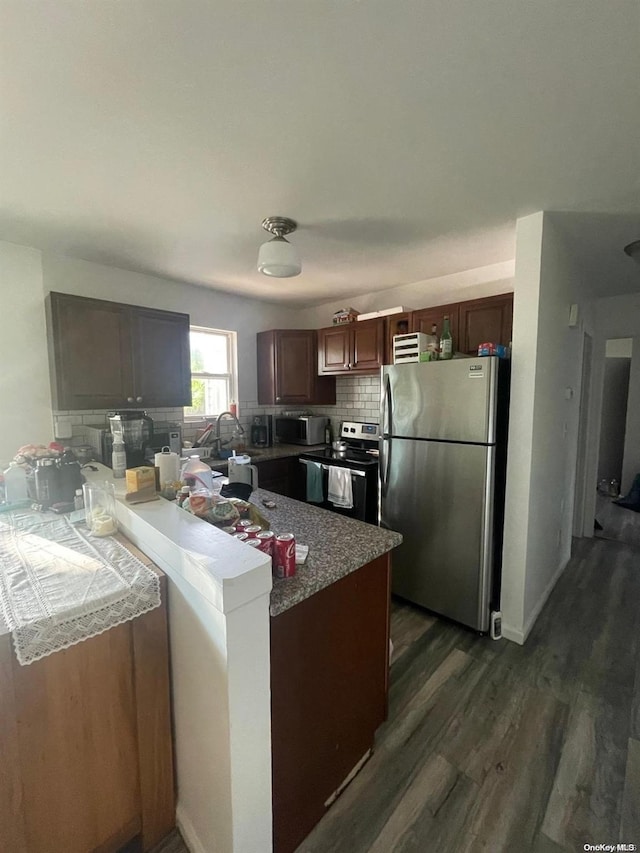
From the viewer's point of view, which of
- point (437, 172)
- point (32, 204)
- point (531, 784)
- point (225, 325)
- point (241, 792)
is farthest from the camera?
point (225, 325)

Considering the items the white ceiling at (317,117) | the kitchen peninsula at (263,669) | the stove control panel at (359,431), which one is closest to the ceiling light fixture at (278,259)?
the white ceiling at (317,117)

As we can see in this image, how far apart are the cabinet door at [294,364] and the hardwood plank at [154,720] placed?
105 inches

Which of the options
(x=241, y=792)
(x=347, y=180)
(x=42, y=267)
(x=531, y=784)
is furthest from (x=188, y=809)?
(x=42, y=267)

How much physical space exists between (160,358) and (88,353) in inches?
18.5

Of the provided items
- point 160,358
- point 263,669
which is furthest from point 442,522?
point 160,358

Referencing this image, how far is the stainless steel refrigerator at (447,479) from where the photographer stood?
2049 millimetres

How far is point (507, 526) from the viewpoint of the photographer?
211cm

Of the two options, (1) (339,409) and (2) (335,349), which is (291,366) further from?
(1) (339,409)

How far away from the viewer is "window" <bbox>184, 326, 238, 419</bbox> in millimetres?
3395

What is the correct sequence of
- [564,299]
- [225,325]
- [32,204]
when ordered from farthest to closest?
[225,325] < [564,299] < [32,204]

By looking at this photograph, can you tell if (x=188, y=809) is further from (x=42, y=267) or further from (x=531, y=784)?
(x=42, y=267)

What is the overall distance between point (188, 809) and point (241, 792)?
0.44 metres

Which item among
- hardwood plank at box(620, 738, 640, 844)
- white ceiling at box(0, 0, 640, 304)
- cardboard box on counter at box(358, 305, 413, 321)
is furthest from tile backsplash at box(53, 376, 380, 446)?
hardwood plank at box(620, 738, 640, 844)

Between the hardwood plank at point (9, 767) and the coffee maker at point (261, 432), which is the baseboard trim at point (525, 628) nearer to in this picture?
the hardwood plank at point (9, 767)
